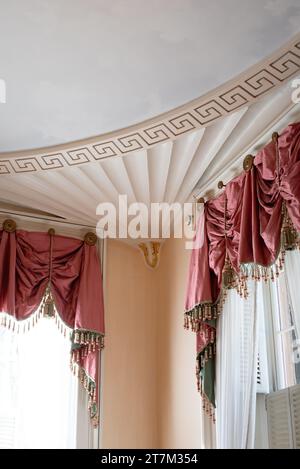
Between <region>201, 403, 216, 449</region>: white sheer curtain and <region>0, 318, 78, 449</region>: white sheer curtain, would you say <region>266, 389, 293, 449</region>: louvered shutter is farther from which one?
<region>0, 318, 78, 449</region>: white sheer curtain

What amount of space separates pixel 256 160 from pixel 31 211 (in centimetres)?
185

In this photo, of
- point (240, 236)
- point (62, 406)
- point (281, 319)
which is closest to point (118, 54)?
point (240, 236)

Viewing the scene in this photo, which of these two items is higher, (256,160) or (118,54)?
(118,54)

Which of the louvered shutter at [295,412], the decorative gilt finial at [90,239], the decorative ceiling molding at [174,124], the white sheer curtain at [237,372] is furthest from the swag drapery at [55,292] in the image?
the louvered shutter at [295,412]

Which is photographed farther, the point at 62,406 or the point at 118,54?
the point at 62,406

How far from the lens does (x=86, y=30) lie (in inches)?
117

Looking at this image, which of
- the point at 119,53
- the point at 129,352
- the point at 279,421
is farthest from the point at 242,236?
the point at 129,352

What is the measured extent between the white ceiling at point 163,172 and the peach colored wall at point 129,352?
18.1 inches

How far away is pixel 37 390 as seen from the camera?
4.24m

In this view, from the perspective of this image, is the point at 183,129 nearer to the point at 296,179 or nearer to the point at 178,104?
the point at 178,104

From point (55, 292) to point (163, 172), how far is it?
111 cm

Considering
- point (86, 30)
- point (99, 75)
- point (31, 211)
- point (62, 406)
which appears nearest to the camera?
point (86, 30)

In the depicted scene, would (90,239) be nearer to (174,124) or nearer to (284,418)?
(174,124)

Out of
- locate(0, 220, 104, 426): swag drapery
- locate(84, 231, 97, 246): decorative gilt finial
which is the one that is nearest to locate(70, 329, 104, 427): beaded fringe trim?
locate(0, 220, 104, 426): swag drapery
